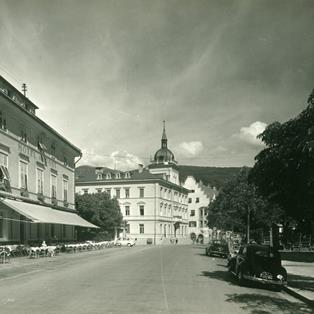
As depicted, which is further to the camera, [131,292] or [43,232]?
[43,232]

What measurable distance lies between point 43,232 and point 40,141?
311 inches

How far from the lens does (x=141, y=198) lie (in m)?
93.7

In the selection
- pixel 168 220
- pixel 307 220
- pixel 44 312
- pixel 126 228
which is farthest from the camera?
pixel 168 220

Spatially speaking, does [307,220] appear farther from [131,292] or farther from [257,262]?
[131,292]

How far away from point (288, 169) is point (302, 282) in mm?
4807

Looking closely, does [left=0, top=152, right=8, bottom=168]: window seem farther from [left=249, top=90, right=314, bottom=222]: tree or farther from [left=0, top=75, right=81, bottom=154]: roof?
[left=249, top=90, right=314, bottom=222]: tree

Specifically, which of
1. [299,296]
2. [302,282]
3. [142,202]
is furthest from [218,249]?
[142,202]

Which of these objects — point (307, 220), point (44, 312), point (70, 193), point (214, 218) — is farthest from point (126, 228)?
point (44, 312)

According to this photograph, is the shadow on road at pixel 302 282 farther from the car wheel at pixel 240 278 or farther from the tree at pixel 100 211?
the tree at pixel 100 211

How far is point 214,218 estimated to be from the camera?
65562 millimetres

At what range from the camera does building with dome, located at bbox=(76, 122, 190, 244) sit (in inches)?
3627

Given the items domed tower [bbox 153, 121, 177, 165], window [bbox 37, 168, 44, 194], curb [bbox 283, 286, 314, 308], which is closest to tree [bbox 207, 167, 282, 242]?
window [bbox 37, 168, 44, 194]

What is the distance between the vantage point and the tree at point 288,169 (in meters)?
13.9

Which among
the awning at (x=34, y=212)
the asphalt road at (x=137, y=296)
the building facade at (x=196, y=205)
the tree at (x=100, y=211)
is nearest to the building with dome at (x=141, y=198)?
the building facade at (x=196, y=205)
